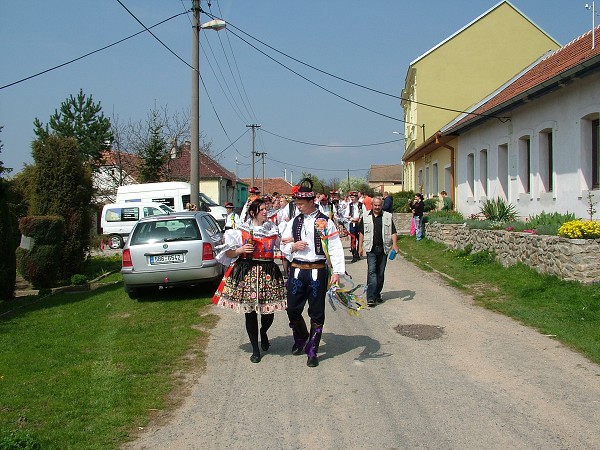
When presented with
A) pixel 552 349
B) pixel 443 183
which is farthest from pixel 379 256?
pixel 443 183

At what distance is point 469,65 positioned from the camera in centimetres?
3172

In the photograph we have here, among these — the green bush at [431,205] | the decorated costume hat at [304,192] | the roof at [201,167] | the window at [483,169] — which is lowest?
the decorated costume hat at [304,192]

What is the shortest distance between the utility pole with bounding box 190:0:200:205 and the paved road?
34.7 ft

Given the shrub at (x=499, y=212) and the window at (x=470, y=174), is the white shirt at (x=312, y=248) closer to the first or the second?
the shrub at (x=499, y=212)

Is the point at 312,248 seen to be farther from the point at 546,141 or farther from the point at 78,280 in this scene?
the point at 546,141

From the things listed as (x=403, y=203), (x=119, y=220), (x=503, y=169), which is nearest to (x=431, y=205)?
(x=403, y=203)

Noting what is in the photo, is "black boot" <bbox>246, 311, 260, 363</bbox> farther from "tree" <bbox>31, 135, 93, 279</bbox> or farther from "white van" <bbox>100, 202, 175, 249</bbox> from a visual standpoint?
"white van" <bbox>100, 202, 175, 249</bbox>

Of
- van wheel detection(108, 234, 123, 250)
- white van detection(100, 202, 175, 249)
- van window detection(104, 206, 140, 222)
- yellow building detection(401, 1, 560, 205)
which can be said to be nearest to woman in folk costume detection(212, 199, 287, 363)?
white van detection(100, 202, 175, 249)

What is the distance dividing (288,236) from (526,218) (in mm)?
11302

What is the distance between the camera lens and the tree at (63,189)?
48.5ft

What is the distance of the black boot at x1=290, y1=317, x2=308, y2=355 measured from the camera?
686cm

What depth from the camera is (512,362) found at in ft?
21.5

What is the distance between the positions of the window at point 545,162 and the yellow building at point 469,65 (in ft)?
45.8

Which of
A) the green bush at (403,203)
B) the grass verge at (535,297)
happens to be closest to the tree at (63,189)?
the grass verge at (535,297)
